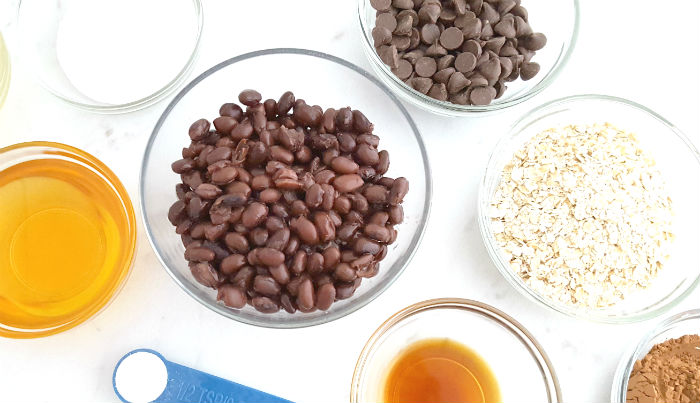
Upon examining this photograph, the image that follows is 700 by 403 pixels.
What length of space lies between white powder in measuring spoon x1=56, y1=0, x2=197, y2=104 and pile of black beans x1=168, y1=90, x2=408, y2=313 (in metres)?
0.35

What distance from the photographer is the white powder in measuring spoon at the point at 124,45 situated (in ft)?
5.80

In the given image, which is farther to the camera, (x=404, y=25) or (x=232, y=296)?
(x=404, y=25)

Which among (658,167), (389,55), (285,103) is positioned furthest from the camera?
(658,167)

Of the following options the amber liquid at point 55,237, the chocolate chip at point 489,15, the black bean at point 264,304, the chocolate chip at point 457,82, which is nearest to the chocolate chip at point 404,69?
the chocolate chip at point 457,82

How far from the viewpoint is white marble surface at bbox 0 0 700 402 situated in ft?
5.63

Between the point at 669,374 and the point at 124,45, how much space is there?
1608 millimetres

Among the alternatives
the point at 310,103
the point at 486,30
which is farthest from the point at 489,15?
the point at 310,103

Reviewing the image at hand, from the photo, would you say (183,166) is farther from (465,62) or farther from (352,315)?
(465,62)

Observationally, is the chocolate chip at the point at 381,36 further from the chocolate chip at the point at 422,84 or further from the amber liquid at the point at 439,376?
the amber liquid at the point at 439,376

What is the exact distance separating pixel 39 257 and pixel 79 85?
45 centimetres

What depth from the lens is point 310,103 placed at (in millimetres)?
1714

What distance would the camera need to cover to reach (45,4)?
1827mm

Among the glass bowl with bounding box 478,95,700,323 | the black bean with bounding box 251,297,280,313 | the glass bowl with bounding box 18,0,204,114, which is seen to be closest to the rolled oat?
the glass bowl with bounding box 478,95,700,323

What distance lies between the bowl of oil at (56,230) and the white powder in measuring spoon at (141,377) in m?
0.18
